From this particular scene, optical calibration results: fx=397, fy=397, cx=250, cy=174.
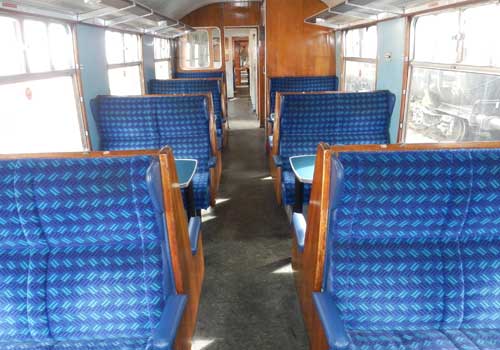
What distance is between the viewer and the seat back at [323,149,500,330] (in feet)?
5.15

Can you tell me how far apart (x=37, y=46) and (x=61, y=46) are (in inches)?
17.9

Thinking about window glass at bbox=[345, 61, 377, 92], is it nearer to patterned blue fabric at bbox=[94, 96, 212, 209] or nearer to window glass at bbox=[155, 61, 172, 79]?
patterned blue fabric at bbox=[94, 96, 212, 209]

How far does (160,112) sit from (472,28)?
2.74 metres

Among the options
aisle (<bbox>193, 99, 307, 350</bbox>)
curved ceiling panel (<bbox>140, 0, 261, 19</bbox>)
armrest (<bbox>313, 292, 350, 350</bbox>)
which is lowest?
aisle (<bbox>193, 99, 307, 350</bbox>)

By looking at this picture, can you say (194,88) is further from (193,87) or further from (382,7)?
(382,7)

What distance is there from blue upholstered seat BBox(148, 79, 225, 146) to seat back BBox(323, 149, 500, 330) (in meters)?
4.52

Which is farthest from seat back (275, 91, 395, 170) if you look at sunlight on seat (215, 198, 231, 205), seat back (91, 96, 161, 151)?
seat back (91, 96, 161, 151)

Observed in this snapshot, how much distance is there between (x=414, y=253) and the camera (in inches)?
66.0

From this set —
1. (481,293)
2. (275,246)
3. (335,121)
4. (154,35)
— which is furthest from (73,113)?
(154,35)

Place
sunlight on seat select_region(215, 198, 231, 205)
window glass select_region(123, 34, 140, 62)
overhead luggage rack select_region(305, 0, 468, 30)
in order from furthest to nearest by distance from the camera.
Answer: window glass select_region(123, 34, 140, 62)
sunlight on seat select_region(215, 198, 231, 205)
overhead luggage rack select_region(305, 0, 468, 30)

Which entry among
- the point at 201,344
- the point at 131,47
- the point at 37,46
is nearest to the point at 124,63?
the point at 131,47

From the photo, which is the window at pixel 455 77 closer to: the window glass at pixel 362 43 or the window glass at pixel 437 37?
the window glass at pixel 437 37

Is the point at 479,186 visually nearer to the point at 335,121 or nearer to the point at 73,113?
the point at 335,121

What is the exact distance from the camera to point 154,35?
754 centimetres
